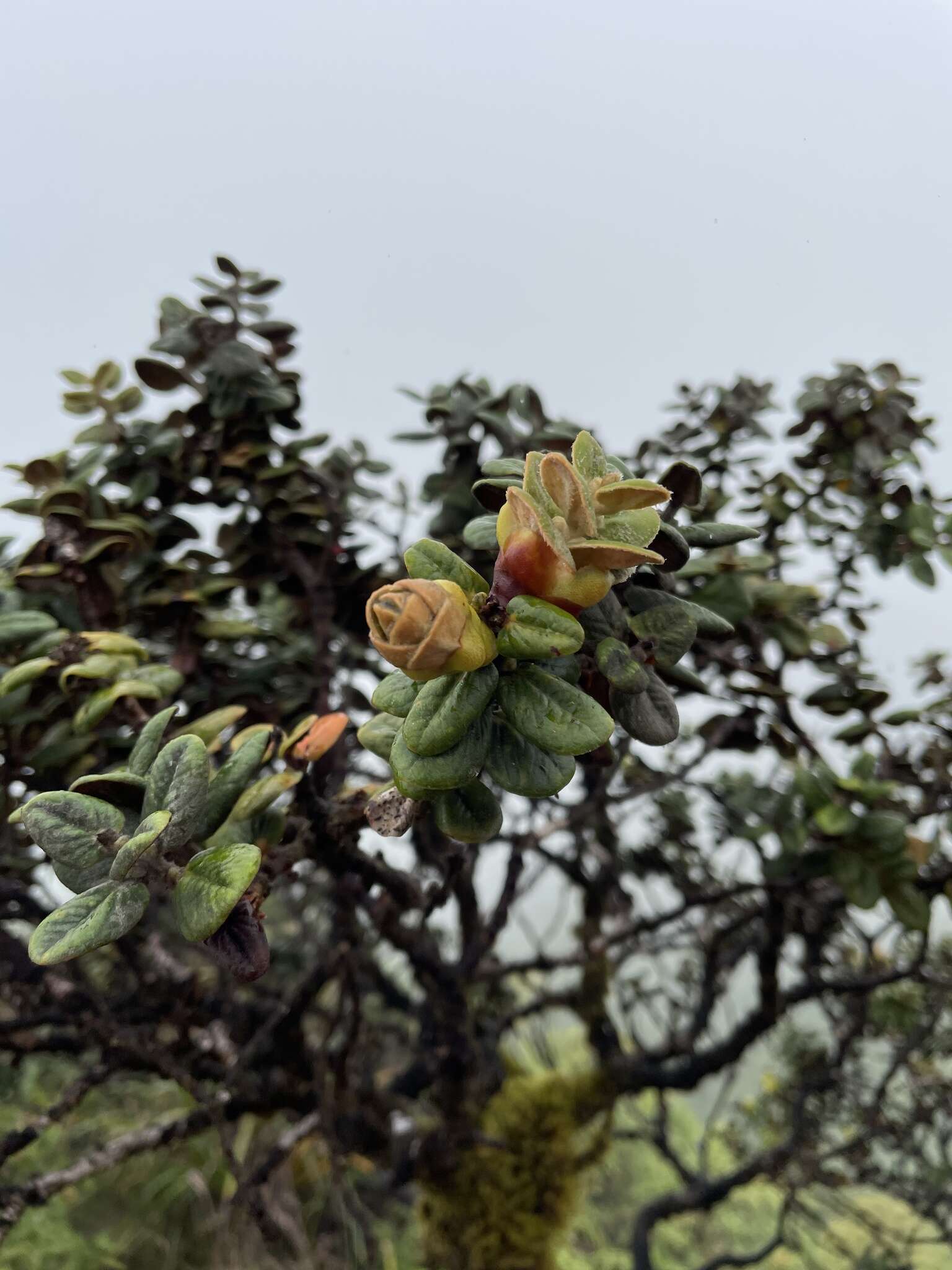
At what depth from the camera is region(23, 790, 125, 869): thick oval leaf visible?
445 mm

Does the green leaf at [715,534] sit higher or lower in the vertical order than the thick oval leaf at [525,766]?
higher

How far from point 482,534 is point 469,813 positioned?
202 millimetres

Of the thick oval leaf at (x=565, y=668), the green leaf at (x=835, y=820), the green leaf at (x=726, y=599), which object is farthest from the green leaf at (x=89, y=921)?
the green leaf at (x=835, y=820)

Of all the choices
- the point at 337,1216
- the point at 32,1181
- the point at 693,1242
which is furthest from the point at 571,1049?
the point at 32,1181

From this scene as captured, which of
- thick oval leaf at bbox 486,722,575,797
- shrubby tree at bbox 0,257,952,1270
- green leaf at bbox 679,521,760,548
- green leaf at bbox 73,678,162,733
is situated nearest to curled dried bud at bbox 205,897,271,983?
shrubby tree at bbox 0,257,952,1270

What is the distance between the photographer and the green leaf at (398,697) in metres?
0.46

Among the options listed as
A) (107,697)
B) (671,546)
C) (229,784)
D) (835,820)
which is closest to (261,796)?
(229,784)

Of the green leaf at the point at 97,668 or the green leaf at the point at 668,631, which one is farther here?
the green leaf at the point at 97,668

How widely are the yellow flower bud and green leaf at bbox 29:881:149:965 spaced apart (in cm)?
21

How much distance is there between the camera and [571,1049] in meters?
2.89

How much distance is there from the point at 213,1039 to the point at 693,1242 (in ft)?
6.96

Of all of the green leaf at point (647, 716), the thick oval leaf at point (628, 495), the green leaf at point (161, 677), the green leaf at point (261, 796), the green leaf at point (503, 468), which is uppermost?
the green leaf at point (503, 468)

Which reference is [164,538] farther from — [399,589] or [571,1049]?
[571,1049]

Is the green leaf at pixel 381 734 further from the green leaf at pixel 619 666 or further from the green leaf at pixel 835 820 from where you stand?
the green leaf at pixel 835 820
